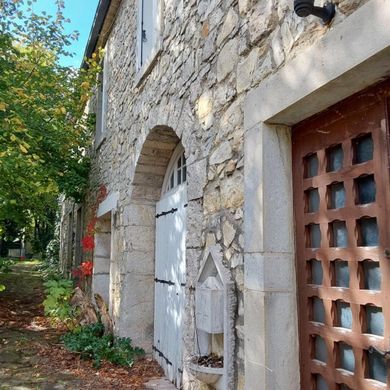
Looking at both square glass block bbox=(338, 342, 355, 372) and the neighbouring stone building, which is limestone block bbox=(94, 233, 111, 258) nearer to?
the neighbouring stone building

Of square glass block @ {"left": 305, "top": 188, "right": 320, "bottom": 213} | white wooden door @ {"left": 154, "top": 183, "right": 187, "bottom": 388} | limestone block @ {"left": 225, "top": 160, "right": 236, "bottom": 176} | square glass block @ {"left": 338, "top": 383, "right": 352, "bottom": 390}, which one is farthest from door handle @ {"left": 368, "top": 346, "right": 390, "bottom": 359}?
white wooden door @ {"left": 154, "top": 183, "right": 187, "bottom": 388}

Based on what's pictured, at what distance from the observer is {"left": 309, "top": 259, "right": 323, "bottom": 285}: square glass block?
1.83 meters

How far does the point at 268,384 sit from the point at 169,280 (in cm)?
234

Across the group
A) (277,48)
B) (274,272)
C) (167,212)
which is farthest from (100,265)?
(277,48)

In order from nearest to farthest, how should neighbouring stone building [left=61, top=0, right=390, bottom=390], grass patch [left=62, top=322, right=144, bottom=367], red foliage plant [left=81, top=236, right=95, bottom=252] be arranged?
1. neighbouring stone building [left=61, top=0, right=390, bottom=390]
2. grass patch [left=62, top=322, right=144, bottom=367]
3. red foliage plant [left=81, top=236, right=95, bottom=252]

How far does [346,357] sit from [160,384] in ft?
8.43

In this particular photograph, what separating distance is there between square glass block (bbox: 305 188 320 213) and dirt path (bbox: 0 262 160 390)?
2.65 meters

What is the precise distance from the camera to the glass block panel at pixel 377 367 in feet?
4.88

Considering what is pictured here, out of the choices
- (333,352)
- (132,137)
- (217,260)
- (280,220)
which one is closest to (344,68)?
(280,220)

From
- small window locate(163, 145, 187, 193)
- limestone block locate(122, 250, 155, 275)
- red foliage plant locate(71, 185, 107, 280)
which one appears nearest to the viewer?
small window locate(163, 145, 187, 193)

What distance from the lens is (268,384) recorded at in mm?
1830

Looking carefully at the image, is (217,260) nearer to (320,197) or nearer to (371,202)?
(320,197)

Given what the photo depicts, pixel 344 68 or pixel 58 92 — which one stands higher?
pixel 58 92

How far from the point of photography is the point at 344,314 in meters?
1.68
